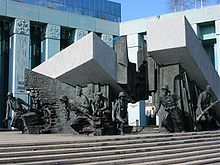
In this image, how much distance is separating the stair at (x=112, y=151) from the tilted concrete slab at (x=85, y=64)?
462cm

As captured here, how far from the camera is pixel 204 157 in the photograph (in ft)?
33.6

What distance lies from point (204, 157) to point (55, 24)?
25.3 m

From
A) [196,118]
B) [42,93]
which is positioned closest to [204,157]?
[196,118]

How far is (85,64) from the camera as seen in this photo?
1472 centimetres

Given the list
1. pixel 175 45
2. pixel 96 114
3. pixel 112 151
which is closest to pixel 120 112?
pixel 96 114

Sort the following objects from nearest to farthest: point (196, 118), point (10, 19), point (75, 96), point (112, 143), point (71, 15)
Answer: point (112, 143) → point (196, 118) → point (75, 96) → point (10, 19) → point (71, 15)

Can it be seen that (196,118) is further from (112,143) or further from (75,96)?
(112,143)

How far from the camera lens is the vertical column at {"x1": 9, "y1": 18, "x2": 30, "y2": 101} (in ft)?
98.8

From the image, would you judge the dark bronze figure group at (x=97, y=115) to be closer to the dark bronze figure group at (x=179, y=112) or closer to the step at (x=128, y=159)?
the dark bronze figure group at (x=179, y=112)

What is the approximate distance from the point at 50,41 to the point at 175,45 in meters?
20.7

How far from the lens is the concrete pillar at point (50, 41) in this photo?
32.8 m

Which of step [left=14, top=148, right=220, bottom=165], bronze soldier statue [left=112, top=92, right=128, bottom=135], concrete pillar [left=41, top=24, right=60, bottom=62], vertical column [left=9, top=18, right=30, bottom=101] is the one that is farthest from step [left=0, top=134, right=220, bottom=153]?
concrete pillar [left=41, top=24, right=60, bottom=62]

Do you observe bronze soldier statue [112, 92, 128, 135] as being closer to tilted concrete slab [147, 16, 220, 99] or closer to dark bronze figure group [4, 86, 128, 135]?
dark bronze figure group [4, 86, 128, 135]

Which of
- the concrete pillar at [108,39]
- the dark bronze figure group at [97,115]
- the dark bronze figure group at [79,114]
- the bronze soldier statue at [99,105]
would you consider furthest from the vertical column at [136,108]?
the bronze soldier statue at [99,105]
